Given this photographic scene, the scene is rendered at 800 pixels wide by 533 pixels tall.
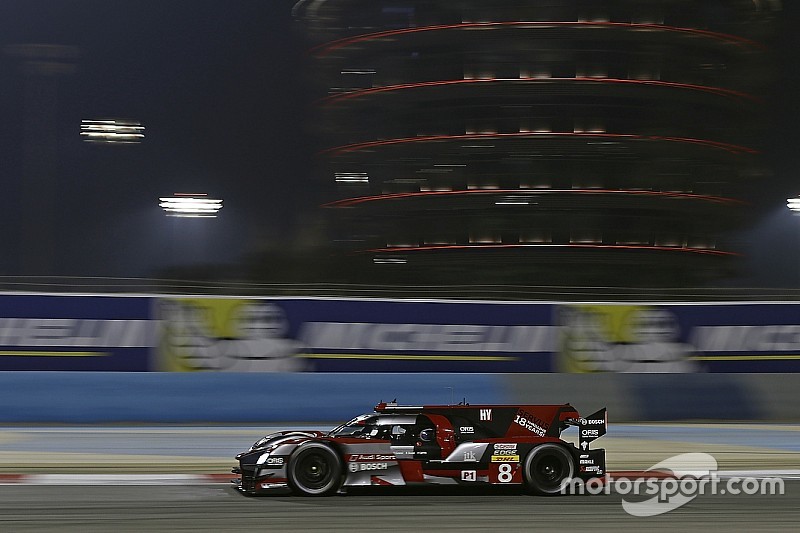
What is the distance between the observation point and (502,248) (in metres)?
31.0

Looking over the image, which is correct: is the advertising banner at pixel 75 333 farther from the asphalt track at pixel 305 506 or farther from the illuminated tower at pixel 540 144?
the illuminated tower at pixel 540 144

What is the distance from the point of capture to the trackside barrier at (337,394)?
15.1 meters

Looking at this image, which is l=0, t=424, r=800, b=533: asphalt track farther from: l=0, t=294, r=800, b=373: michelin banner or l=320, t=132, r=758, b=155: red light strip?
l=320, t=132, r=758, b=155: red light strip

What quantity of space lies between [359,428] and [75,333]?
8.53 m

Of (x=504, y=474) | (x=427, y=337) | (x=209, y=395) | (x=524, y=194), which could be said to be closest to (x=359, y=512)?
(x=504, y=474)

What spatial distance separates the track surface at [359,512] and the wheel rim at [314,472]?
0.18m

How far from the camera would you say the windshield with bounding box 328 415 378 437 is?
28.2 feet

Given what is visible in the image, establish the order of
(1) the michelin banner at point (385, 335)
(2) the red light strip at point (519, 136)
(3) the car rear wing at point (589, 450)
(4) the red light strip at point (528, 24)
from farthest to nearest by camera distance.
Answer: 1. (4) the red light strip at point (528, 24)
2. (2) the red light strip at point (519, 136)
3. (1) the michelin banner at point (385, 335)
4. (3) the car rear wing at point (589, 450)

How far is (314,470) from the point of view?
8.48 metres

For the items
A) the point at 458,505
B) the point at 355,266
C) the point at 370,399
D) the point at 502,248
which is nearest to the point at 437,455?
the point at 458,505

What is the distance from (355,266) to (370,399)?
12603 mm

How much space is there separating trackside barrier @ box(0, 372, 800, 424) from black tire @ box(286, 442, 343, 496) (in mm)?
6736

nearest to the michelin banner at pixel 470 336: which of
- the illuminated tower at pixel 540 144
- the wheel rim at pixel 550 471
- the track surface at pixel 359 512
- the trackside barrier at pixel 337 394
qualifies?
the trackside barrier at pixel 337 394

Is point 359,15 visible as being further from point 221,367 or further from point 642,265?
point 221,367
